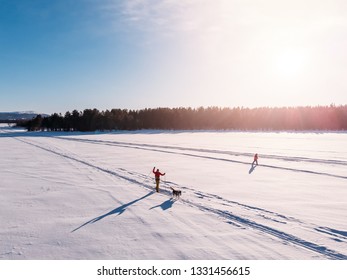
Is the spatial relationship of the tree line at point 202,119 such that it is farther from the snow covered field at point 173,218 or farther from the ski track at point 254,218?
the ski track at point 254,218

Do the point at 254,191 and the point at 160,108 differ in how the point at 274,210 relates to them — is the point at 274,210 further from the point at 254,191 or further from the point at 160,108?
the point at 160,108

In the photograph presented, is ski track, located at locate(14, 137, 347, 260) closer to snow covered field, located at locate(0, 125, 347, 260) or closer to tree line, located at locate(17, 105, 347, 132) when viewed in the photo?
snow covered field, located at locate(0, 125, 347, 260)

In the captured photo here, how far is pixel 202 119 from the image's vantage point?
125125 millimetres

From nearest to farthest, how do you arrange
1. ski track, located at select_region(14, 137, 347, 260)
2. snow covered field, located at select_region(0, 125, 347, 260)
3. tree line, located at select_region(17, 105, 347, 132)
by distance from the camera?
snow covered field, located at select_region(0, 125, 347, 260)
ski track, located at select_region(14, 137, 347, 260)
tree line, located at select_region(17, 105, 347, 132)

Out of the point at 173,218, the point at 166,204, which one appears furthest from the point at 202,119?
the point at 173,218

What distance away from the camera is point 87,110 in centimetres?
12144

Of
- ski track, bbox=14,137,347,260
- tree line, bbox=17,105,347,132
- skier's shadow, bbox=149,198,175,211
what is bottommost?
skier's shadow, bbox=149,198,175,211

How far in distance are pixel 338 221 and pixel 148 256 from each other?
707 centimetres

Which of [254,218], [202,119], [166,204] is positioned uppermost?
[202,119]

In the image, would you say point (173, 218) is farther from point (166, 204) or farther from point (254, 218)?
point (254, 218)

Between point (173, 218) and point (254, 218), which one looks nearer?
point (254, 218)

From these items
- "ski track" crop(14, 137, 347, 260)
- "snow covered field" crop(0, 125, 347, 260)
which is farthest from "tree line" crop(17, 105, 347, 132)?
"ski track" crop(14, 137, 347, 260)

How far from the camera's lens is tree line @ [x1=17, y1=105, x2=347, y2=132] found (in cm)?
11106
